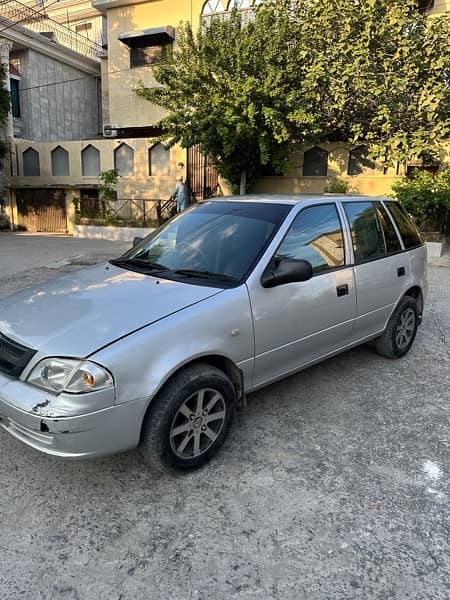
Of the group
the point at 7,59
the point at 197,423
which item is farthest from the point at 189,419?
the point at 7,59

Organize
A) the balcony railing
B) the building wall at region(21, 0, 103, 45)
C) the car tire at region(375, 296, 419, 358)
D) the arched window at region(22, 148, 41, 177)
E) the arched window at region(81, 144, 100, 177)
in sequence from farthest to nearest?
the building wall at region(21, 0, 103, 45) < the balcony railing < the arched window at region(22, 148, 41, 177) < the arched window at region(81, 144, 100, 177) < the car tire at region(375, 296, 419, 358)

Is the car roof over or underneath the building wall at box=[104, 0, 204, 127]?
underneath

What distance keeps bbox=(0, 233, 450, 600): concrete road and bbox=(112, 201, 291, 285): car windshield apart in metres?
1.17

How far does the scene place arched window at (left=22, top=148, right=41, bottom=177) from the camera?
20328mm

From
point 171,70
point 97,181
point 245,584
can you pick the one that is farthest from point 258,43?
point 245,584

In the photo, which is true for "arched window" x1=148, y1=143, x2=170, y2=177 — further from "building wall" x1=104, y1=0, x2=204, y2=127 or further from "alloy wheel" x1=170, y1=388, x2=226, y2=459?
"alloy wheel" x1=170, y1=388, x2=226, y2=459

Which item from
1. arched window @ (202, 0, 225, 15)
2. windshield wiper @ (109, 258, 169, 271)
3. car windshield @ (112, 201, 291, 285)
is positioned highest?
arched window @ (202, 0, 225, 15)

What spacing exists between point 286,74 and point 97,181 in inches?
390

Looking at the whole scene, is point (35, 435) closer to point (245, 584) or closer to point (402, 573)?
point (245, 584)

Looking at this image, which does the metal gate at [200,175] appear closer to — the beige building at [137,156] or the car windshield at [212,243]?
the beige building at [137,156]

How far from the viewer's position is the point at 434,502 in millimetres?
2428

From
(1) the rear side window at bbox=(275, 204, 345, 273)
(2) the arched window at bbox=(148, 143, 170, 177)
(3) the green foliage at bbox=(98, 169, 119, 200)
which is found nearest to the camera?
(1) the rear side window at bbox=(275, 204, 345, 273)

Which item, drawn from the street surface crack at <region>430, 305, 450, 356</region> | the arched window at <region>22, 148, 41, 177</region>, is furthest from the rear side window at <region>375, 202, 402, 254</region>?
the arched window at <region>22, 148, 41, 177</region>

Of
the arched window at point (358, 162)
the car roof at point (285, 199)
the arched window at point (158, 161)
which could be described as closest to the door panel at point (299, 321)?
the car roof at point (285, 199)
